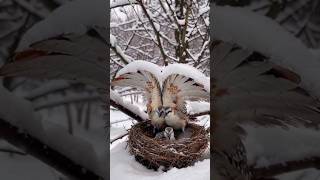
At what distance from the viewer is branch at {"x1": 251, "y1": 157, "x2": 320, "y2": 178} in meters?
0.51

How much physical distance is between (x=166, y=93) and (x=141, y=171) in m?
0.20

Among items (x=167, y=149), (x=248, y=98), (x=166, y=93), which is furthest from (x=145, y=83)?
(x=248, y=98)

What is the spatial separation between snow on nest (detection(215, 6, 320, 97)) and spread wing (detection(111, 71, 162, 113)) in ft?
1.45

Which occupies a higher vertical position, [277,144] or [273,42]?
[273,42]

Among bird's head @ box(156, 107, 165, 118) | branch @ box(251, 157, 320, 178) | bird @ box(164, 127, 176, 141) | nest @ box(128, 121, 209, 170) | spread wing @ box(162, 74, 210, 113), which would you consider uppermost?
branch @ box(251, 157, 320, 178)

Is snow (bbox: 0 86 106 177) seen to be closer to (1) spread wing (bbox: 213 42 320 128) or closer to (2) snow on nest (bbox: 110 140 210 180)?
(1) spread wing (bbox: 213 42 320 128)

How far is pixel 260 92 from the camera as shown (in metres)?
0.50

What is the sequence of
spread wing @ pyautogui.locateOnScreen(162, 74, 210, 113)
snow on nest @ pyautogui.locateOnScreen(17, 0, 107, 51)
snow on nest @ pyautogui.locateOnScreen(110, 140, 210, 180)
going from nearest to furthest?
snow on nest @ pyautogui.locateOnScreen(17, 0, 107, 51), snow on nest @ pyautogui.locateOnScreen(110, 140, 210, 180), spread wing @ pyautogui.locateOnScreen(162, 74, 210, 113)

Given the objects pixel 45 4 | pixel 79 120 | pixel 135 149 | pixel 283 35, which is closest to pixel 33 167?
pixel 79 120

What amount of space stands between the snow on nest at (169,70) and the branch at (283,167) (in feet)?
1.26

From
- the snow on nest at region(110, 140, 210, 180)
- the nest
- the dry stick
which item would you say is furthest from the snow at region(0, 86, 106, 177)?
the nest

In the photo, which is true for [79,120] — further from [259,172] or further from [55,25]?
[259,172]

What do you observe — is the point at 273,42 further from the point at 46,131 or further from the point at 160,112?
the point at 160,112

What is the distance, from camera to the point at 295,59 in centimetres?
50
